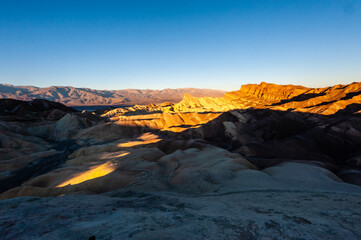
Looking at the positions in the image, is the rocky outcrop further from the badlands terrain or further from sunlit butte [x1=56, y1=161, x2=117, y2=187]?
sunlit butte [x1=56, y1=161, x2=117, y2=187]

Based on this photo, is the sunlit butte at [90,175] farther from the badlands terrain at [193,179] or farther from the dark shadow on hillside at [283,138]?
the dark shadow on hillside at [283,138]

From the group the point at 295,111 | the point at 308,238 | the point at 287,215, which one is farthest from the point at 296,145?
the point at 308,238

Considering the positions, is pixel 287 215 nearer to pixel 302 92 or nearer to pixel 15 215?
pixel 15 215

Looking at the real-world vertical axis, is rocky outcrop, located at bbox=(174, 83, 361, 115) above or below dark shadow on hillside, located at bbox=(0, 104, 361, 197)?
above

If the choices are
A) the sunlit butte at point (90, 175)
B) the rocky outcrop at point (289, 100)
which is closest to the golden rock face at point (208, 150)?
the sunlit butte at point (90, 175)

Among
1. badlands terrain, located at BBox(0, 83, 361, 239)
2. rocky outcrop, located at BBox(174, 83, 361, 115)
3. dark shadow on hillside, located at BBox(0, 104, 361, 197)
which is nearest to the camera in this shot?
badlands terrain, located at BBox(0, 83, 361, 239)

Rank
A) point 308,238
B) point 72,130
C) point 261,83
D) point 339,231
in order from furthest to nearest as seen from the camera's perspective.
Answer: point 261,83, point 72,130, point 339,231, point 308,238

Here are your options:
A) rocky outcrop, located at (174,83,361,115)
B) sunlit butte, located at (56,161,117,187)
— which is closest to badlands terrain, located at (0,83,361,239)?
sunlit butte, located at (56,161,117,187)

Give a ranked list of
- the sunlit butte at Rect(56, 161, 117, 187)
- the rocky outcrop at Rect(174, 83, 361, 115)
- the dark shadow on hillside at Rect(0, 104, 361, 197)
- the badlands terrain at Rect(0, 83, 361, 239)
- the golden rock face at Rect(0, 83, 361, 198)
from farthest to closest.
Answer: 1. the rocky outcrop at Rect(174, 83, 361, 115)
2. the dark shadow on hillside at Rect(0, 104, 361, 197)
3. the sunlit butte at Rect(56, 161, 117, 187)
4. the golden rock face at Rect(0, 83, 361, 198)
5. the badlands terrain at Rect(0, 83, 361, 239)

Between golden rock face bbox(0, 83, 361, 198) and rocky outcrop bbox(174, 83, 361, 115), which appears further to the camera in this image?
rocky outcrop bbox(174, 83, 361, 115)
